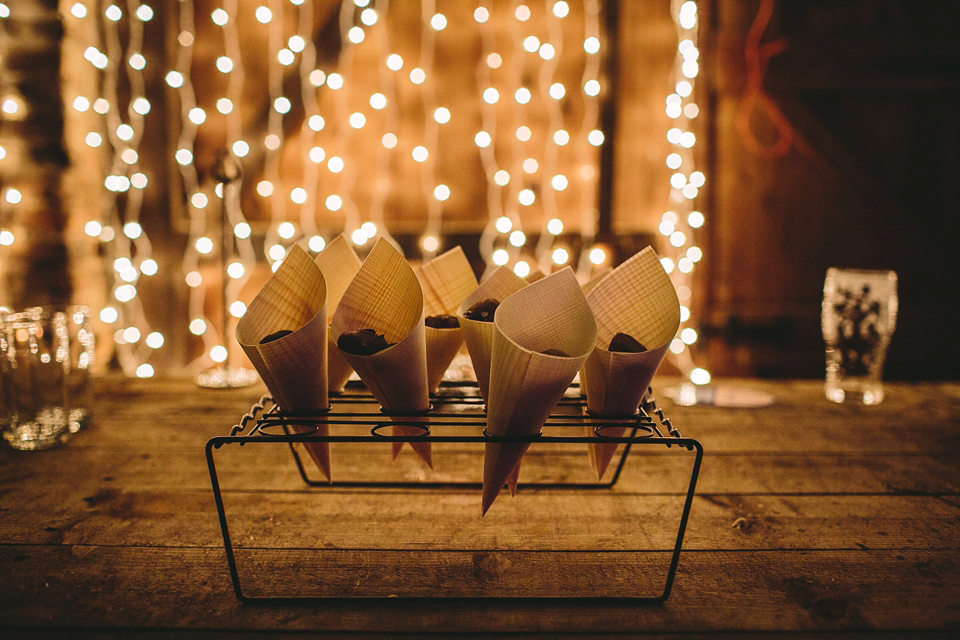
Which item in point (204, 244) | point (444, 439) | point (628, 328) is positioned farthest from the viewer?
point (204, 244)

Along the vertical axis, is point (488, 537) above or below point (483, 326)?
below

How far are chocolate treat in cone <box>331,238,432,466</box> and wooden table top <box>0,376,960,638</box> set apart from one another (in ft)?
0.67

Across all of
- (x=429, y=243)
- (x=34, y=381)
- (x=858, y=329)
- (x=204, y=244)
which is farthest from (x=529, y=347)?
(x=204, y=244)

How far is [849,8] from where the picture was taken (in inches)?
89.7

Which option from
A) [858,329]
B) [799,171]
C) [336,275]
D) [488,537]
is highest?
[799,171]

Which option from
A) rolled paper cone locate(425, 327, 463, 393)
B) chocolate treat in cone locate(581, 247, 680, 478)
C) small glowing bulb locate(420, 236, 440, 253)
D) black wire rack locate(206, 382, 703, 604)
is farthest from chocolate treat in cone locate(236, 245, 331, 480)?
small glowing bulb locate(420, 236, 440, 253)

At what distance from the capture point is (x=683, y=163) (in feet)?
7.80

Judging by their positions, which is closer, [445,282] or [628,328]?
[628,328]

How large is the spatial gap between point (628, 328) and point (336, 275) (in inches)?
14.8

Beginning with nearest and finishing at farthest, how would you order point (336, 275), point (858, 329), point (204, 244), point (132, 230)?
point (336, 275)
point (858, 329)
point (132, 230)
point (204, 244)

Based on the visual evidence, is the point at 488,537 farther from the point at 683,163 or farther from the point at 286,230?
the point at 683,163

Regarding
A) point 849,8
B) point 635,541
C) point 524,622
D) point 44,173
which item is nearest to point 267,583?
point 524,622

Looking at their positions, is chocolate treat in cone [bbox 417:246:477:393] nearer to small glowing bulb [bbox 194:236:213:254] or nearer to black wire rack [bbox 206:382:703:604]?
black wire rack [bbox 206:382:703:604]

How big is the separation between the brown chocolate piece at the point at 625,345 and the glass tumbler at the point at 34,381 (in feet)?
3.16
